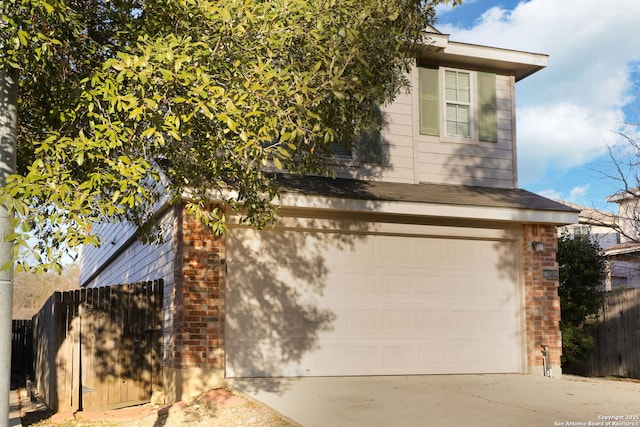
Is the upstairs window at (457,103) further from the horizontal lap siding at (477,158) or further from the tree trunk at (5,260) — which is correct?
the tree trunk at (5,260)

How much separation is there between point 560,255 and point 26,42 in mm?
12189

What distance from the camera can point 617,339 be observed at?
14.4 m

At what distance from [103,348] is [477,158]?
25.4ft

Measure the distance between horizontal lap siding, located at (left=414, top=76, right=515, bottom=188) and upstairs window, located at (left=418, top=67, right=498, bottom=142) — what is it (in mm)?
159

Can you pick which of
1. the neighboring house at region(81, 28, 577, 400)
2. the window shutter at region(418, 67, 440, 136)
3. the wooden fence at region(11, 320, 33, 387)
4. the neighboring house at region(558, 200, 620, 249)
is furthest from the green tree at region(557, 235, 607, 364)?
the wooden fence at region(11, 320, 33, 387)

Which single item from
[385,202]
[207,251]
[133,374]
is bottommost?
[133,374]

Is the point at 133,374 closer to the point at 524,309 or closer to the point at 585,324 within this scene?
the point at 524,309

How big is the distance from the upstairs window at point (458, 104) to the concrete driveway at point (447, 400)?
4.75 m

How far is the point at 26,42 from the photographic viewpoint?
524cm

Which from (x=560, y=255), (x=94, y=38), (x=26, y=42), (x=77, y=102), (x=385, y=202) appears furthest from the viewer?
(x=560, y=255)

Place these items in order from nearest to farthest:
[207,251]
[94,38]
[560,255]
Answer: [94,38]
[207,251]
[560,255]

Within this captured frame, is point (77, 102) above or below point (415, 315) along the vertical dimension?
above

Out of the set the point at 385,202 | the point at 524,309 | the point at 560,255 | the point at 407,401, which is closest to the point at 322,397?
the point at 407,401

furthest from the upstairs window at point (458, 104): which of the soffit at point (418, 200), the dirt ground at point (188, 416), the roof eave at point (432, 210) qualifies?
the dirt ground at point (188, 416)
